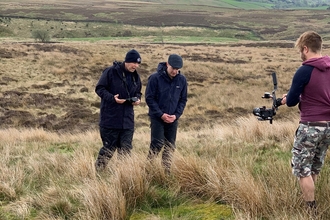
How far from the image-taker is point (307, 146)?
3535 mm

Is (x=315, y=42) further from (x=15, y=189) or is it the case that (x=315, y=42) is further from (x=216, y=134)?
(x=216, y=134)

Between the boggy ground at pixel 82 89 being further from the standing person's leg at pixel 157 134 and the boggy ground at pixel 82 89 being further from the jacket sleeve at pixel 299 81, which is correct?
the jacket sleeve at pixel 299 81

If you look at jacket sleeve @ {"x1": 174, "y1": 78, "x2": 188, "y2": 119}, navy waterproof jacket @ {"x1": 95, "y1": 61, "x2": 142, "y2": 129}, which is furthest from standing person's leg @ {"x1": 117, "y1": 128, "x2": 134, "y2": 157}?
jacket sleeve @ {"x1": 174, "y1": 78, "x2": 188, "y2": 119}

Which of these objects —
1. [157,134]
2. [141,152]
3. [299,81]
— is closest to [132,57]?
[157,134]

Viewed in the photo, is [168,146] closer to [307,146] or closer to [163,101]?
[163,101]

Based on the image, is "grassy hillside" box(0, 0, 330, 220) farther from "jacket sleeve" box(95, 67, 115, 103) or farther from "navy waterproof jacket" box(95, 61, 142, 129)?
"jacket sleeve" box(95, 67, 115, 103)

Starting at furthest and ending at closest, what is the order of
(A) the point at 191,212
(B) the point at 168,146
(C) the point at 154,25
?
(C) the point at 154,25
(B) the point at 168,146
(A) the point at 191,212

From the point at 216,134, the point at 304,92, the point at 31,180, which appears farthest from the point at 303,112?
the point at 216,134

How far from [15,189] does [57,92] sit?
16777 millimetres

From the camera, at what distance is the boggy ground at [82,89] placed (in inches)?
627

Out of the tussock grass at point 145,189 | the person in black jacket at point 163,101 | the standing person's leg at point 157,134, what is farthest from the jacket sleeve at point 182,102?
the tussock grass at point 145,189

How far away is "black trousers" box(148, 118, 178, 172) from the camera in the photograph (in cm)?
531

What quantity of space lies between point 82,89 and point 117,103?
644 inches

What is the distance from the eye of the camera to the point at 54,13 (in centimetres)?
10612
